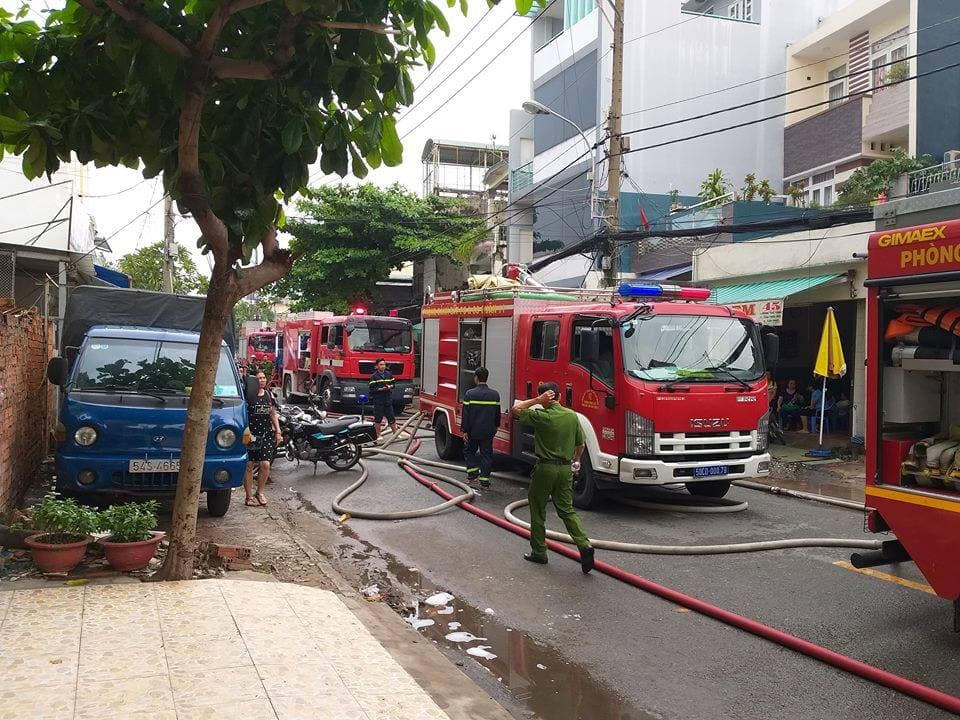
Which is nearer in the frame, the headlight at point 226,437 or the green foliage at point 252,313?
the headlight at point 226,437

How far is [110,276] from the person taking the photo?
16.7 m

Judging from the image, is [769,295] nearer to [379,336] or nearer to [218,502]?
[218,502]

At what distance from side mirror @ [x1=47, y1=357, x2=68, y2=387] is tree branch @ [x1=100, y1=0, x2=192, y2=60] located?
13.3 feet

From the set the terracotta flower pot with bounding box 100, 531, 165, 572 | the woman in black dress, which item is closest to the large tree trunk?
the terracotta flower pot with bounding box 100, 531, 165, 572

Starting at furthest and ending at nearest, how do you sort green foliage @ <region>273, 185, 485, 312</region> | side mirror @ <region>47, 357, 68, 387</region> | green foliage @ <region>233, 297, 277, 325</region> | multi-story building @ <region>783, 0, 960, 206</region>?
green foliage @ <region>233, 297, 277, 325</region> < green foliage @ <region>273, 185, 485, 312</region> < multi-story building @ <region>783, 0, 960, 206</region> < side mirror @ <region>47, 357, 68, 387</region>

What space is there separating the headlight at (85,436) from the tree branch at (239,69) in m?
3.89

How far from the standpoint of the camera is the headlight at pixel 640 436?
8.54 m

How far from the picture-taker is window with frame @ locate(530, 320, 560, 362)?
998 centimetres

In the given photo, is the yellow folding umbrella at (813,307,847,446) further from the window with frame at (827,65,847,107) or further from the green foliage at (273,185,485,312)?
the green foliage at (273,185,485,312)

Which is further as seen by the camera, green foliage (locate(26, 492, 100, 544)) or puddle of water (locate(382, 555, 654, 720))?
green foliage (locate(26, 492, 100, 544))

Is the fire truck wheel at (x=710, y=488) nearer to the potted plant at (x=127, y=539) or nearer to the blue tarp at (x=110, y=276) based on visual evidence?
the potted plant at (x=127, y=539)

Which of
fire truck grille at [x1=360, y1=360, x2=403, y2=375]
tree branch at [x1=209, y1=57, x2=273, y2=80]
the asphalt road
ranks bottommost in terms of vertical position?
the asphalt road

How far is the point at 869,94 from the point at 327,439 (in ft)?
53.6

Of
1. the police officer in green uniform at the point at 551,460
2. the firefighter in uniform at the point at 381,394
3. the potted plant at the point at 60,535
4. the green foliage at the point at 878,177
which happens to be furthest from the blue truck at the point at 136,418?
the green foliage at the point at 878,177
